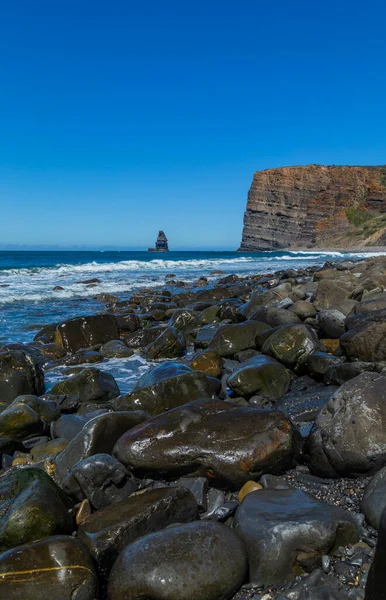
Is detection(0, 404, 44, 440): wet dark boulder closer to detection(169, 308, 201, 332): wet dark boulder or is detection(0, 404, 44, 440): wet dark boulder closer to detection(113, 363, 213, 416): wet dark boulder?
detection(113, 363, 213, 416): wet dark boulder

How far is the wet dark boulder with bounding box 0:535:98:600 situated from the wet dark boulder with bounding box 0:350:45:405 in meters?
4.66

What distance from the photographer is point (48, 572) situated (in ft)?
8.92

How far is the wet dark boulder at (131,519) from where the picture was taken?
302cm

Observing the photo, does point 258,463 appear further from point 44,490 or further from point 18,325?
point 18,325

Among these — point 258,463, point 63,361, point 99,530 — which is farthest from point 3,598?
point 63,361

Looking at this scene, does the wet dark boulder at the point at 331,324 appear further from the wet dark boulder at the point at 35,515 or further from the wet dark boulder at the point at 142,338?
the wet dark boulder at the point at 35,515

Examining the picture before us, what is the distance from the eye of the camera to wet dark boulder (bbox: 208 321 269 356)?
8523mm


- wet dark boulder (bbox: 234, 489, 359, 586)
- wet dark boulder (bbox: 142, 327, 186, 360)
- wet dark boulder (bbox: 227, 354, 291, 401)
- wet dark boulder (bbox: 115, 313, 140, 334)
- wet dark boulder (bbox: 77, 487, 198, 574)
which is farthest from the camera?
wet dark boulder (bbox: 115, 313, 140, 334)

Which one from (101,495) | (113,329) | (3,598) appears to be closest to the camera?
(3,598)

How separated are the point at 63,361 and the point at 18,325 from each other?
5.04 meters

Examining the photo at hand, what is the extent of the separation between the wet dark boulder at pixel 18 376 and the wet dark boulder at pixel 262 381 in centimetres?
340

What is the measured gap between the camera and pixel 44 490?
3.36 metres

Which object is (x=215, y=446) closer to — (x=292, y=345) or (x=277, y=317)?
(x=292, y=345)

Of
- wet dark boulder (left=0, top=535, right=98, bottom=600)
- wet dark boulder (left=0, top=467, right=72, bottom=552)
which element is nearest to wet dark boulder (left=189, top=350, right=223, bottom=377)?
wet dark boulder (left=0, top=467, right=72, bottom=552)
